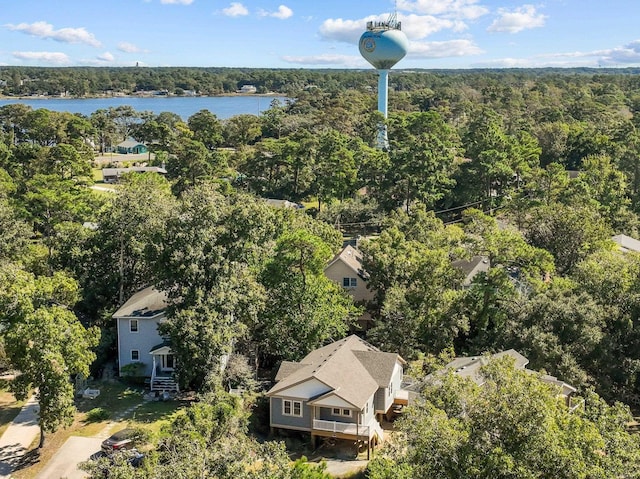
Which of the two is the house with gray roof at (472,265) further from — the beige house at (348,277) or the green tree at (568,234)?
the beige house at (348,277)

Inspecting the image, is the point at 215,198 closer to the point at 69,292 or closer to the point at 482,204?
the point at 69,292

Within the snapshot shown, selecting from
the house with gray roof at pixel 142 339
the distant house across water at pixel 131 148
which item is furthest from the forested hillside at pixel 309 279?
the distant house across water at pixel 131 148

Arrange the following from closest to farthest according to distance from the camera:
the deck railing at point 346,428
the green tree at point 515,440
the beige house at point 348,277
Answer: the green tree at point 515,440, the deck railing at point 346,428, the beige house at point 348,277

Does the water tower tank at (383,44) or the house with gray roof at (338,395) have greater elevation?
the water tower tank at (383,44)

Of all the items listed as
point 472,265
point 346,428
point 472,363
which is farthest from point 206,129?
point 346,428

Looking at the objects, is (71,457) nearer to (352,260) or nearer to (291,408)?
(291,408)

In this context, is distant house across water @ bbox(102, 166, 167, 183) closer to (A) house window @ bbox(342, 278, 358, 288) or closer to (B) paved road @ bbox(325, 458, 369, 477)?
(A) house window @ bbox(342, 278, 358, 288)

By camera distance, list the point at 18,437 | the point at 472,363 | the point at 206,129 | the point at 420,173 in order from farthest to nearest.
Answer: the point at 206,129, the point at 420,173, the point at 472,363, the point at 18,437
